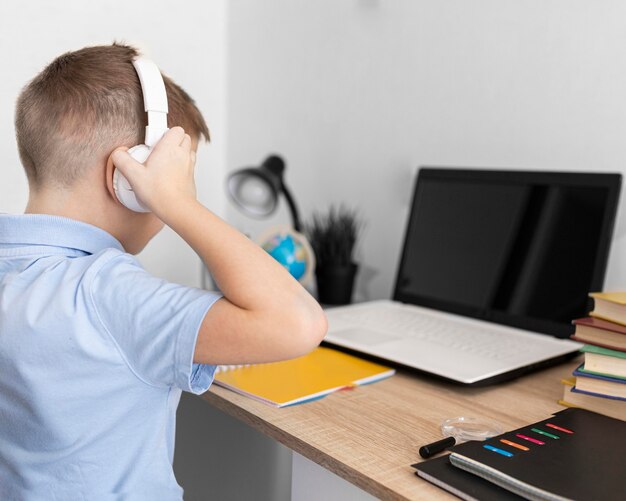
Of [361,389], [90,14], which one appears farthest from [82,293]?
[90,14]

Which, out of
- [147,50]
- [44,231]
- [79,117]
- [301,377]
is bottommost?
[301,377]

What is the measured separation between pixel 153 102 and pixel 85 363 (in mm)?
280

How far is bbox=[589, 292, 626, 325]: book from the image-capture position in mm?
809

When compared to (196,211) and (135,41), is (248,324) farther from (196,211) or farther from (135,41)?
(135,41)

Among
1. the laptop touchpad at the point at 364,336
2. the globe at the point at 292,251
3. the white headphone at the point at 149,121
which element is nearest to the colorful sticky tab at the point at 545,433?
the laptop touchpad at the point at 364,336

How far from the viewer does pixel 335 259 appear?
1458 millimetres

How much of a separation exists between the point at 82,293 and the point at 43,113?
223mm

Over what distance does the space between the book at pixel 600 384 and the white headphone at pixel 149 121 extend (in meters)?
0.57

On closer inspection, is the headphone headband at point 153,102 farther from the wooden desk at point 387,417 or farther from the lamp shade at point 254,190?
the lamp shade at point 254,190

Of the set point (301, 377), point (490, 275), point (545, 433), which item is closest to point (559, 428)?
→ point (545, 433)

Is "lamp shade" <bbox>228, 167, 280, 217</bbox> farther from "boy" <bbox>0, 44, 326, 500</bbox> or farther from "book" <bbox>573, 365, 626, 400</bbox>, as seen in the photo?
"book" <bbox>573, 365, 626, 400</bbox>

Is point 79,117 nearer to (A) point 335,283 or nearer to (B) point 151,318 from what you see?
(B) point 151,318

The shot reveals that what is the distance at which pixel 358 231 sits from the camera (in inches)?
64.2

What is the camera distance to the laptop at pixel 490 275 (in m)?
1.04
